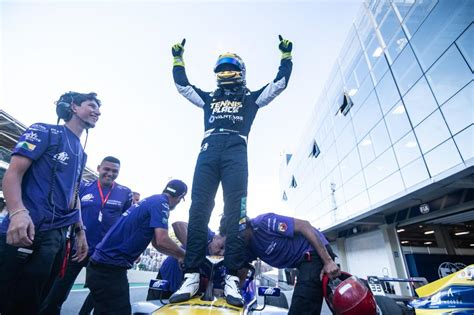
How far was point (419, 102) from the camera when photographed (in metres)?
10.3

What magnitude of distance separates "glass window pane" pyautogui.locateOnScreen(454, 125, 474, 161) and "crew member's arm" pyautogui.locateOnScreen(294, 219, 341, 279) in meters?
8.24

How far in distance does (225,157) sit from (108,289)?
4.61 feet

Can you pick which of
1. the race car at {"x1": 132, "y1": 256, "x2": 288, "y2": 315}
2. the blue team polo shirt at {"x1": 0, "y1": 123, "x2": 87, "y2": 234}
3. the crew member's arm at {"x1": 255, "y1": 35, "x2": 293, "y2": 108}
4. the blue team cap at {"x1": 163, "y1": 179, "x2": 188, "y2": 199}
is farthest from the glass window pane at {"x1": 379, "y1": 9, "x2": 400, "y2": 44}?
the blue team polo shirt at {"x1": 0, "y1": 123, "x2": 87, "y2": 234}

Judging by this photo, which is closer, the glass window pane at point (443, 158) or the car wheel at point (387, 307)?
the car wheel at point (387, 307)

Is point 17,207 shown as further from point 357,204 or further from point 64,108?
point 357,204

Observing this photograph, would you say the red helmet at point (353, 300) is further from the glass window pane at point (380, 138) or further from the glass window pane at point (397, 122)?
the glass window pane at point (380, 138)

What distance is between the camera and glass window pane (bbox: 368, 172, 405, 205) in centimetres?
1129

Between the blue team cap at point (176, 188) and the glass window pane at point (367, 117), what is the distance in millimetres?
13057

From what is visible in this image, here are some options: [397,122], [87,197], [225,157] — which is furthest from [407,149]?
[87,197]

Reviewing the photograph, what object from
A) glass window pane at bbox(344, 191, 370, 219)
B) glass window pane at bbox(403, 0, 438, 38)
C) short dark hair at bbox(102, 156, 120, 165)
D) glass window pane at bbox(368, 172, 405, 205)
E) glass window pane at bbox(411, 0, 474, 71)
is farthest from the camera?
glass window pane at bbox(344, 191, 370, 219)

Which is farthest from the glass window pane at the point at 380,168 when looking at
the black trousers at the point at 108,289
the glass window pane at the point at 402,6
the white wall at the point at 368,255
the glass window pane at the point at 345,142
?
the black trousers at the point at 108,289

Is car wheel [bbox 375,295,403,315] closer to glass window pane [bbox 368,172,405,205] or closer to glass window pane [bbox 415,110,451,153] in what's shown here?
glass window pane [bbox 415,110,451,153]

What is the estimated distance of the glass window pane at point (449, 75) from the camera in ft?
27.4

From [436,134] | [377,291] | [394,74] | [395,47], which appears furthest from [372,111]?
[377,291]
